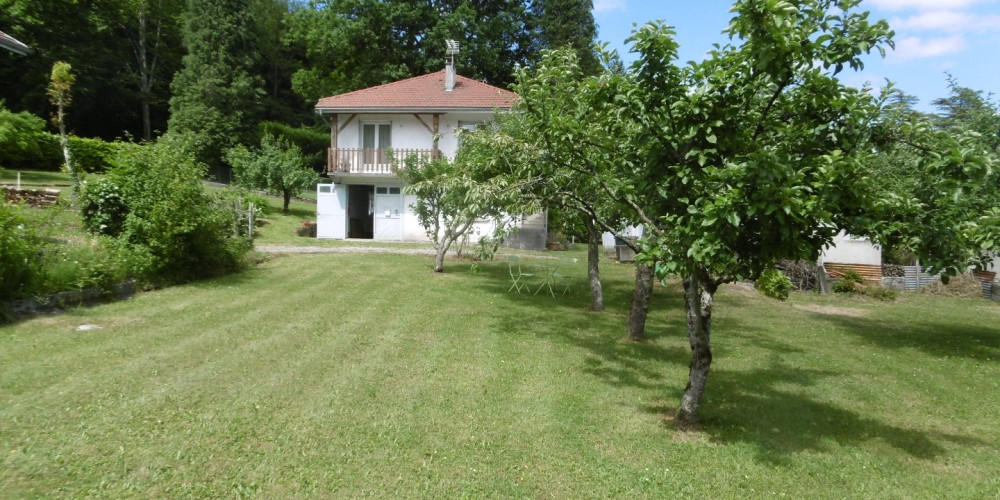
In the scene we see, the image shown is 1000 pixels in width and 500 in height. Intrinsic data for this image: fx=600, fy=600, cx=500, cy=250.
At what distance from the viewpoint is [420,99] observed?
82.1ft

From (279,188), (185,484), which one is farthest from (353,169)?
(185,484)

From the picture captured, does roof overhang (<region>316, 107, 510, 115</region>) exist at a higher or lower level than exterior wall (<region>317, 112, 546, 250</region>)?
higher

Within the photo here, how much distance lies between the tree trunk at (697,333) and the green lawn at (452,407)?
10.2 inches

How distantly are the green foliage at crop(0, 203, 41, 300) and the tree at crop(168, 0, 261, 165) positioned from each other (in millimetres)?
29317

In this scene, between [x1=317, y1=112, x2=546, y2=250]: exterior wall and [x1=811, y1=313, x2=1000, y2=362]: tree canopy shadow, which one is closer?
[x1=811, y1=313, x2=1000, y2=362]: tree canopy shadow

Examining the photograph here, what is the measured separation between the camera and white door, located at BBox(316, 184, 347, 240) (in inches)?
965

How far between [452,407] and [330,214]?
19.8 meters

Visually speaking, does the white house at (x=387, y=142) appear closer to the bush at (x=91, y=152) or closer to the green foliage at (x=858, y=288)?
the bush at (x=91, y=152)

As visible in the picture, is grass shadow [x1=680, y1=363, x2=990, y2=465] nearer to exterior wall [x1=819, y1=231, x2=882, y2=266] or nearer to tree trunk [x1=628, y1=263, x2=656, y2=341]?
tree trunk [x1=628, y1=263, x2=656, y2=341]

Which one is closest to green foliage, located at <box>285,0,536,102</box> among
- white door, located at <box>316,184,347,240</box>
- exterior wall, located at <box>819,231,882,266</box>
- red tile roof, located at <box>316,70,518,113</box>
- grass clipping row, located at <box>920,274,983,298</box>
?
red tile roof, located at <box>316,70,518,113</box>

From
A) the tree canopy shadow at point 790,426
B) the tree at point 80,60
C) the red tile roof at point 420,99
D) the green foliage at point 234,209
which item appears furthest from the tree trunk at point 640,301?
the tree at point 80,60

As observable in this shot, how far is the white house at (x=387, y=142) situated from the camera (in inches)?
959

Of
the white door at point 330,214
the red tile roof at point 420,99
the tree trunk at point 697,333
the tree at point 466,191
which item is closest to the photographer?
the tree trunk at point 697,333

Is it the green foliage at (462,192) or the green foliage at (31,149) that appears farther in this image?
the green foliage at (31,149)
